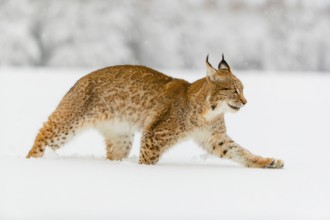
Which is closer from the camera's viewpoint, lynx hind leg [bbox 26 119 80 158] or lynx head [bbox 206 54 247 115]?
lynx head [bbox 206 54 247 115]

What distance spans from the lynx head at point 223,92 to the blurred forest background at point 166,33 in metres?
17.2

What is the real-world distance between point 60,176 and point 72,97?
4.43 feet

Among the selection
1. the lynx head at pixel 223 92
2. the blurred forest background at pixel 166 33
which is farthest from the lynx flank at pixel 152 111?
the blurred forest background at pixel 166 33

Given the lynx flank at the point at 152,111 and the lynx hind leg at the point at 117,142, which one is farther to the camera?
the lynx hind leg at the point at 117,142

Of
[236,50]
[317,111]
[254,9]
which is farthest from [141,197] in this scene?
[254,9]

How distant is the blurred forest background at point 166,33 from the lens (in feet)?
78.4

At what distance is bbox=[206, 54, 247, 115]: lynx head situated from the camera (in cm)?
651

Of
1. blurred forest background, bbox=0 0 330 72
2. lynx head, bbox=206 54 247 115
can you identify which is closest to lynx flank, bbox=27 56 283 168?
lynx head, bbox=206 54 247 115

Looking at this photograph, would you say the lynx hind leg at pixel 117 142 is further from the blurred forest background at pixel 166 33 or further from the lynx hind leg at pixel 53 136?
the blurred forest background at pixel 166 33

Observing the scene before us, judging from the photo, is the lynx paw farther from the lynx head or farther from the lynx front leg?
the lynx head

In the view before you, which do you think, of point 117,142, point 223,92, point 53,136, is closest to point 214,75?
point 223,92

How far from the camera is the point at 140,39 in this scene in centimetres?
2484

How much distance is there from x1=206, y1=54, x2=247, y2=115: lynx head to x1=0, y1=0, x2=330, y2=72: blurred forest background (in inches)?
677

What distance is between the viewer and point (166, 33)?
83.4 ft
